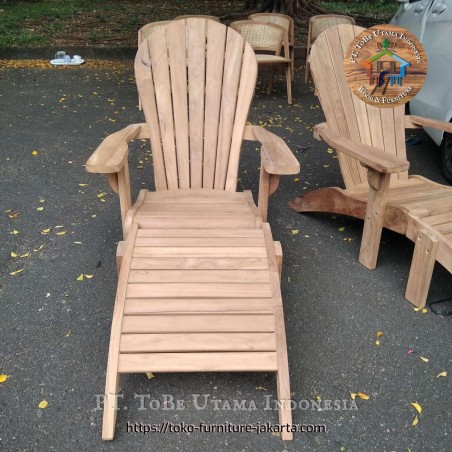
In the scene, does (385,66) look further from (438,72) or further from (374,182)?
(374,182)

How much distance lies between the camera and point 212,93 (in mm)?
2725

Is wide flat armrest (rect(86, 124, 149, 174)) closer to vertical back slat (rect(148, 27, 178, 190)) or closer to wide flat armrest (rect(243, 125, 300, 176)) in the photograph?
vertical back slat (rect(148, 27, 178, 190))

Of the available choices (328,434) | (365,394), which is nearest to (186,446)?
(328,434)

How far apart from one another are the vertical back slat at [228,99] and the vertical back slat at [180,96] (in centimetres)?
18

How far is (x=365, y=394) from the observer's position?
6.13 feet

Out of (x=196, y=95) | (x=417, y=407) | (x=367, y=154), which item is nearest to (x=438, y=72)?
(x=367, y=154)

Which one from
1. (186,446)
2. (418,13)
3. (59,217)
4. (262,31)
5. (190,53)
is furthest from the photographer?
(262,31)

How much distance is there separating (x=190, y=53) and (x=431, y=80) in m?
2.11

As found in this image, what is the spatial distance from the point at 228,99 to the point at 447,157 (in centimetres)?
197

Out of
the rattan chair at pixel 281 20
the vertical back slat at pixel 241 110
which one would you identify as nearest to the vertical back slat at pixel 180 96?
the vertical back slat at pixel 241 110

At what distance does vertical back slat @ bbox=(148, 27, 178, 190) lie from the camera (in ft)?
8.80

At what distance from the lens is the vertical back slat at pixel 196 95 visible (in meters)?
2.71

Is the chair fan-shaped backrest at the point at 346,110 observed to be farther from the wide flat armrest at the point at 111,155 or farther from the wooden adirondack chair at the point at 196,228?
the wide flat armrest at the point at 111,155

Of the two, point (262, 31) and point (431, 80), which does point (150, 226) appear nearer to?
point (431, 80)
